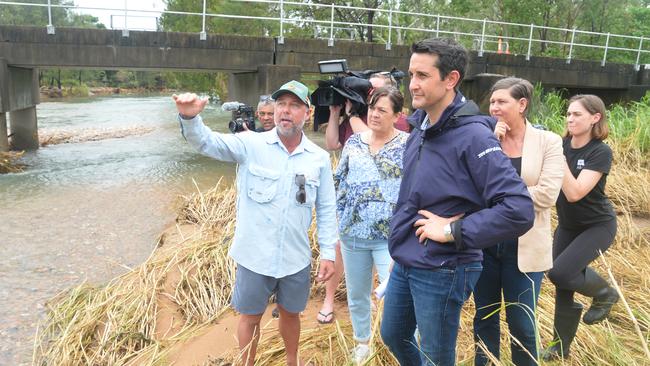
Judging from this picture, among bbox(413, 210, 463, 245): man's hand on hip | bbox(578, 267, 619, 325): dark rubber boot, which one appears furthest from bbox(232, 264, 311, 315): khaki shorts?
A: bbox(578, 267, 619, 325): dark rubber boot

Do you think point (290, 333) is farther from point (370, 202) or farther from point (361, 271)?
point (370, 202)

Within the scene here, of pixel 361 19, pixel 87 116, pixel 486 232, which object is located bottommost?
pixel 87 116

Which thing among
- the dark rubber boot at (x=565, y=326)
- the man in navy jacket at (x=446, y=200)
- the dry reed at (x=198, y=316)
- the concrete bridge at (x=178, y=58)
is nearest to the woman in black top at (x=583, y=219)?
the dark rubber boot at (x=565, y=326)

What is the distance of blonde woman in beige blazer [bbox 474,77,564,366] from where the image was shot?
2.48 metres

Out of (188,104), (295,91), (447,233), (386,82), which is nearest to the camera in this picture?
(447,233)

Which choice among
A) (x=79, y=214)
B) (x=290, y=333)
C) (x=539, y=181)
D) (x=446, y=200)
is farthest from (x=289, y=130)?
(x=79, y=214)

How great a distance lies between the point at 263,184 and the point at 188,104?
67 cm

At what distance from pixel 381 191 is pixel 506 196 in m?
1.22

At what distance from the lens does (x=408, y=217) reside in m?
2.10

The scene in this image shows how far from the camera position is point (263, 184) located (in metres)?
2.76

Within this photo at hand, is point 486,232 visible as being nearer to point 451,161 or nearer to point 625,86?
point 451,161

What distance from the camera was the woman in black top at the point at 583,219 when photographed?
9.32 ft

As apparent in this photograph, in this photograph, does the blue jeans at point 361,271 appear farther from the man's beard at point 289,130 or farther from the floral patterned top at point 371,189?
the man's beard at point 289,130

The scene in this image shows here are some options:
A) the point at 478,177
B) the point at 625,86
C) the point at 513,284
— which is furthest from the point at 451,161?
the point at 625,86
